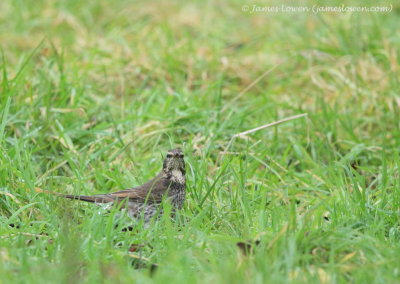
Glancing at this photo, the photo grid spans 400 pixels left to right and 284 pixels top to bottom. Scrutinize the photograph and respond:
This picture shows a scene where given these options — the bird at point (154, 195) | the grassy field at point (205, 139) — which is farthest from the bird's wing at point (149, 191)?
the grassy field at point (205, 139)

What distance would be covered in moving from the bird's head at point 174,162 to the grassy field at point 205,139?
134 millimetres

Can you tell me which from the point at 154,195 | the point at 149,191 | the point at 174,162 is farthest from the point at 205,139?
the point at 149,191

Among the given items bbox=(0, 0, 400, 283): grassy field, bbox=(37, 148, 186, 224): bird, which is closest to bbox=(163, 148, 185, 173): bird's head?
bbox=(37, 148, 186, 224): bird

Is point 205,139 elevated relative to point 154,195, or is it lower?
elevated

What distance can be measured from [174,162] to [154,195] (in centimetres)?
29

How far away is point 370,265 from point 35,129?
11.1 feet

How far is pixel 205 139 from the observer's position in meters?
6.69

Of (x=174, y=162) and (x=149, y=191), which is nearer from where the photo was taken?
(x=149, y=191)

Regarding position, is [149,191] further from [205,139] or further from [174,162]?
[205,139]

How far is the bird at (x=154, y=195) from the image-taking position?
517cm

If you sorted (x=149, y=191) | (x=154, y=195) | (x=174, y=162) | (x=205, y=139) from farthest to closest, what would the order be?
1. (x=205, y=139)
2. (x=174, y=162)
3. (x=154, y=195)
4. (x=149, y=191)

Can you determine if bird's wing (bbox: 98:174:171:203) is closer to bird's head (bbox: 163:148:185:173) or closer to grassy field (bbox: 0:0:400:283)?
bird's head (bbox: 163:148:185:173)

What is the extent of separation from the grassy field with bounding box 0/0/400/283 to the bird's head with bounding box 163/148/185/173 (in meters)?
0.13

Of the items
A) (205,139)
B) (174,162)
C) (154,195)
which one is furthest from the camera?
(205,139)
